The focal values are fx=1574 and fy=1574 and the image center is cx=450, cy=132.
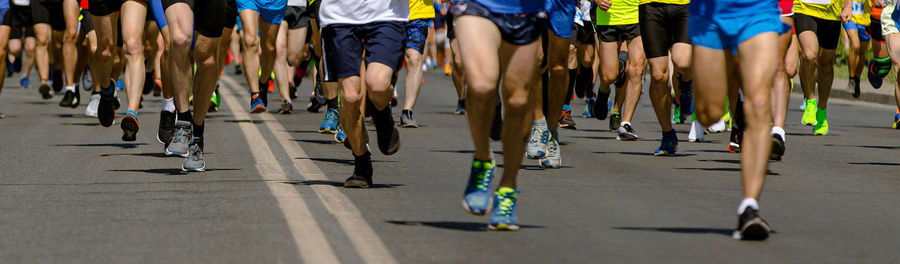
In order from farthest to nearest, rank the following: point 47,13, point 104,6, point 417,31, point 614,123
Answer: point 47,13 → point 614,123 → point 417,31 → point 104,6

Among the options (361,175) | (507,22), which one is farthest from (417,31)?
(507,22)

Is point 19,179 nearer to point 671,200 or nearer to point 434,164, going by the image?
point 434,164

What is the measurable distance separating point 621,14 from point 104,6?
13.8 ft

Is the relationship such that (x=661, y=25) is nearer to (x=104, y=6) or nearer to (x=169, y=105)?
(x=169, y=105)

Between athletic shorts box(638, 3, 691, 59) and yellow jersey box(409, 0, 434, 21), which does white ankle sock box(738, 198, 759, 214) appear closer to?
athletic shorts box(638, 3, 691, 59)

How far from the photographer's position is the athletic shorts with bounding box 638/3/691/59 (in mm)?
11242

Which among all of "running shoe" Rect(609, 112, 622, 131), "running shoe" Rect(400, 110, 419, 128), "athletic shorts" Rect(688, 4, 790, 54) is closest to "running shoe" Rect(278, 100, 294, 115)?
"running shoe" Rect(400, 110, 419, 128)

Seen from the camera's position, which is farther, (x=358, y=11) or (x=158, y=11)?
(x=158, y=11)

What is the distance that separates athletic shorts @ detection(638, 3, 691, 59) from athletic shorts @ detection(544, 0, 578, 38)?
1461mm

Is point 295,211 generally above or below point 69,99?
above

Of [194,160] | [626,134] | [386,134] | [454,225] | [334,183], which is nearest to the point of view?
[454,225]

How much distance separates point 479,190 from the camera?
6.59 m

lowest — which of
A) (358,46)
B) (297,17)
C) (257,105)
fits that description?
(257,105)

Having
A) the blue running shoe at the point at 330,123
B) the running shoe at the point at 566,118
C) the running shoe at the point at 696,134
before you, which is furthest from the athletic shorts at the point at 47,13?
the running shoe at the point at 696,134
